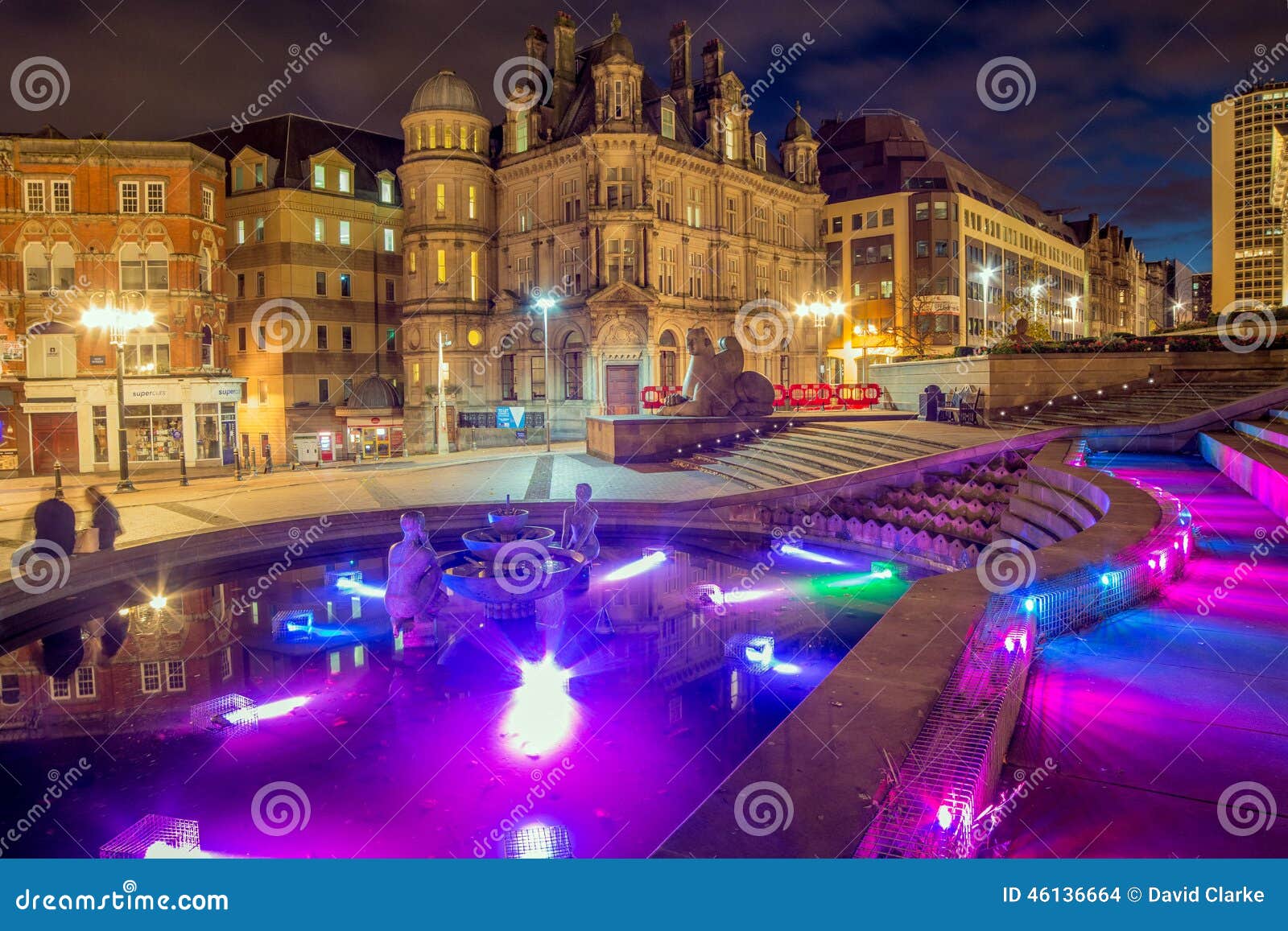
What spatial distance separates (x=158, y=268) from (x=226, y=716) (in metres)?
36.8

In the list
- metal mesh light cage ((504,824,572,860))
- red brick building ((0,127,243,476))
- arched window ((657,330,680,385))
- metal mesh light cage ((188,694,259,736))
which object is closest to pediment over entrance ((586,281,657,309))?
arched window ((657,330,680,385))

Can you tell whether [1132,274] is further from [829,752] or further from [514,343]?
[829,752]

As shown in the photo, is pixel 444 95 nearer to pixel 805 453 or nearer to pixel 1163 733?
pixel 805 453

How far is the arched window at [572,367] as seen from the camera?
152 ft

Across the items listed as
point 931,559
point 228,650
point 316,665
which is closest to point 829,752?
point 316,665

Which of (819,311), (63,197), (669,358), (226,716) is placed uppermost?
(63,197)

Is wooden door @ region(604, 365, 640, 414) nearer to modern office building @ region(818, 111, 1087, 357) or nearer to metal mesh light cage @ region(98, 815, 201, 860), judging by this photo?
modern office building @ region(818, 111, 1087, 357)

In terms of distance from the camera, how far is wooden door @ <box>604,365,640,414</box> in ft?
147

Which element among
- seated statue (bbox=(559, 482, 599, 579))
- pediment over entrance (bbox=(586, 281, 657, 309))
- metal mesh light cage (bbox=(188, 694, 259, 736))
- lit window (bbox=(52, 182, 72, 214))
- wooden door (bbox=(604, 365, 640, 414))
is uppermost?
lit window (bbox=(52, 182, 72, 214))

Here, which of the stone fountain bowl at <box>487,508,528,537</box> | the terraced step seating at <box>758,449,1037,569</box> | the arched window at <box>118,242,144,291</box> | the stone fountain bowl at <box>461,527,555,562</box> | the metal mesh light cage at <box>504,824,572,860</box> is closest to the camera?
the metal mesh light cage at <box>504,824,572,860</box>

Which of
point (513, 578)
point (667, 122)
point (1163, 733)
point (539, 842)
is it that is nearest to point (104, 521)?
point (513, 578)

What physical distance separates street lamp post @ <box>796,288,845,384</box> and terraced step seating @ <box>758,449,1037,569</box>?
115 feet

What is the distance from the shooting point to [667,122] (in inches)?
1857

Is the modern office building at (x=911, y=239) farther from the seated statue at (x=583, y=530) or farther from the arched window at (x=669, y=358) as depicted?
the seated statue at (x=583, y=530)
